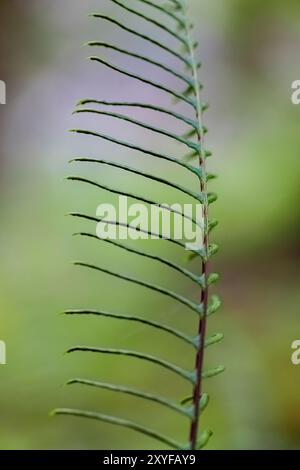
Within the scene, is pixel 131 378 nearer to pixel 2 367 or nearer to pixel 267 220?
pixel 2 367

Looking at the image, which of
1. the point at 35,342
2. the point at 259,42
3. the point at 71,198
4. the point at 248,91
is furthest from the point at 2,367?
the point at 259,42

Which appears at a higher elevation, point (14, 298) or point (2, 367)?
point (14, 298)
